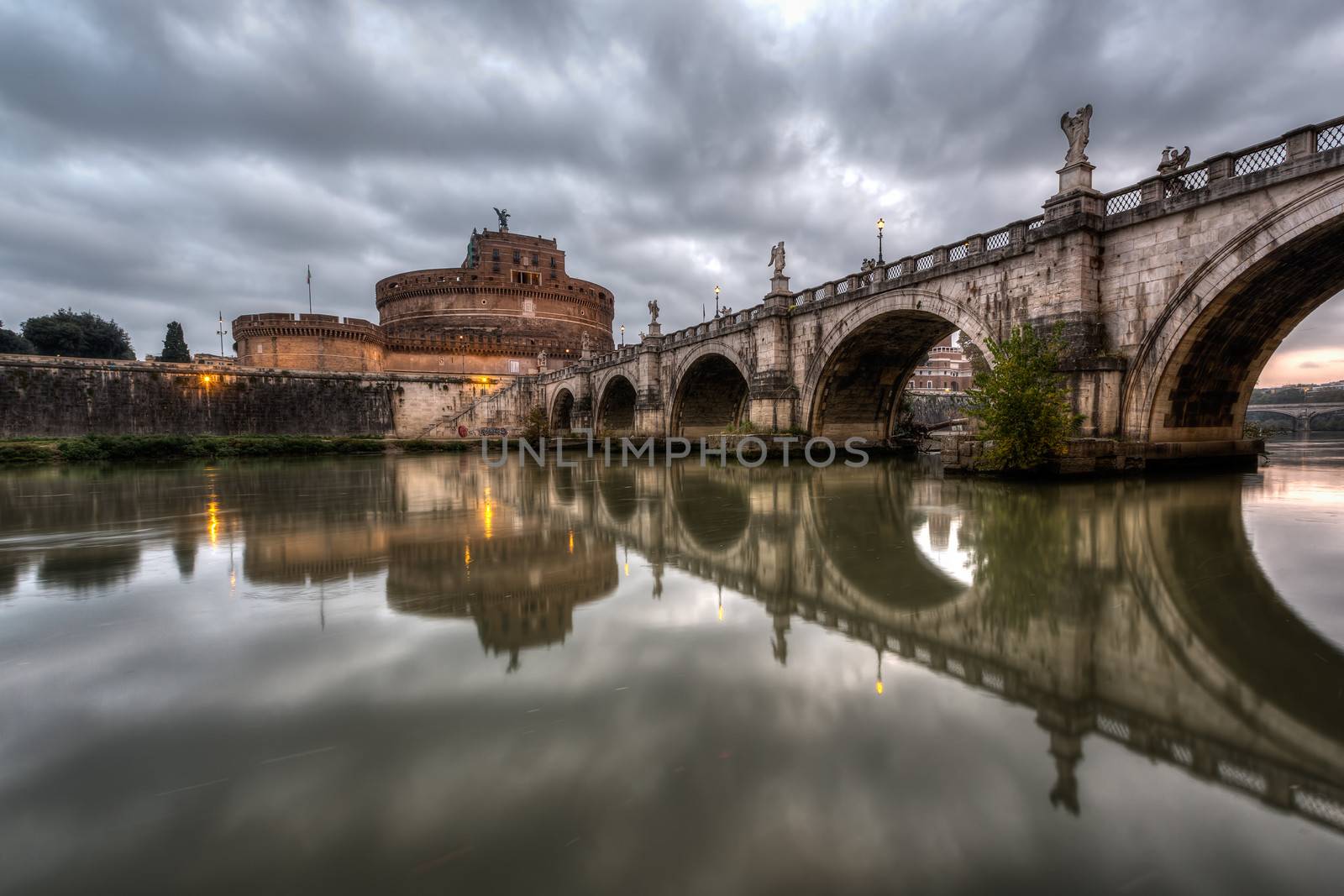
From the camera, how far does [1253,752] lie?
7.90ft

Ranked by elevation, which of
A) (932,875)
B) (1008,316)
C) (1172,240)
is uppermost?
(1172,240)

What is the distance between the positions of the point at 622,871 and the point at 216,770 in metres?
1.74

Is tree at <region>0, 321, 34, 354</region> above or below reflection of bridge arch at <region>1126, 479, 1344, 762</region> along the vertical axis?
above

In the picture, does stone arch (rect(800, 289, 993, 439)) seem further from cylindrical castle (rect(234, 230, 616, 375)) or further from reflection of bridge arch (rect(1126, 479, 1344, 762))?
cylindrical castle (rect(234, 230, 616, 375))

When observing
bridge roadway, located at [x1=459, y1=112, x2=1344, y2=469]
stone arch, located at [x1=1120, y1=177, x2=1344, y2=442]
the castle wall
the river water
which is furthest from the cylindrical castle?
the river water

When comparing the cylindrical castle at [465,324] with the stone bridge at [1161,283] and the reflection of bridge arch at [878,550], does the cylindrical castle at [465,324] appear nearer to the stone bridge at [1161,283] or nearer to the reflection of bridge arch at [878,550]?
the stone bridge at [1161,283]

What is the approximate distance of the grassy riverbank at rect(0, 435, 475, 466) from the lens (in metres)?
25.4

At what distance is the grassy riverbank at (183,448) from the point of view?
25359 mm

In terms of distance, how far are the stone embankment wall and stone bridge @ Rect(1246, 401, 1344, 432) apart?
73312 mm

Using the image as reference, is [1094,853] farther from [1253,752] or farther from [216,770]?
[216,770]

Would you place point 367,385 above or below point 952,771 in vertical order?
above

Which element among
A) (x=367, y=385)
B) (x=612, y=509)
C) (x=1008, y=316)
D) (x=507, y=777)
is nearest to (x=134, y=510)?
(x=612, y=509)

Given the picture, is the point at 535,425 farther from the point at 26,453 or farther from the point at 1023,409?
the point at 1023,409

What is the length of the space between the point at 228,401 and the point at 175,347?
3411 cm
